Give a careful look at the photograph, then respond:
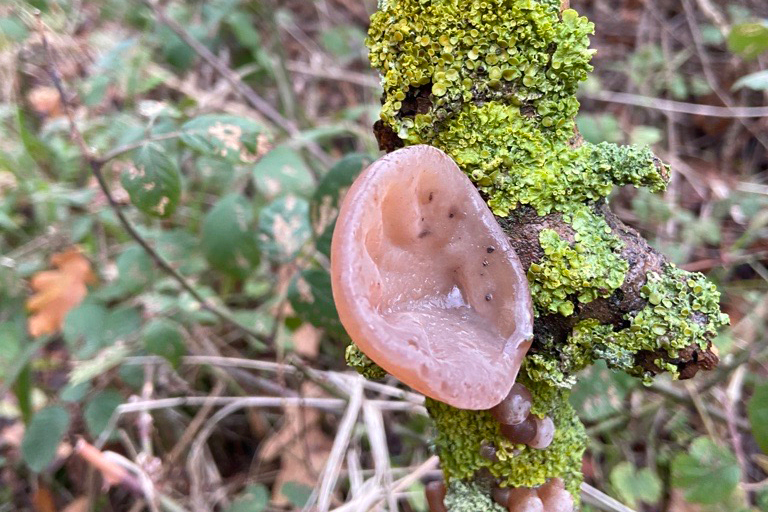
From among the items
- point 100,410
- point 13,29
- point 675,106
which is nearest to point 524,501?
point 100,410

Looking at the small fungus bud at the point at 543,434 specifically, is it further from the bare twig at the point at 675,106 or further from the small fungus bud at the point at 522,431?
the bare twig at the point at 675,106

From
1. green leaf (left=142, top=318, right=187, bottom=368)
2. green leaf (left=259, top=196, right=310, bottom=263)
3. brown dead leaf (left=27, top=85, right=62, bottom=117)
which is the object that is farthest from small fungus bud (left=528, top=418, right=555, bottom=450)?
brown dead leaf (left=27, top=85, right=62, bottom=117)

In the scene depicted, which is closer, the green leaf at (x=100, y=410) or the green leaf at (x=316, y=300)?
the green leaf at (x=316, y=300)

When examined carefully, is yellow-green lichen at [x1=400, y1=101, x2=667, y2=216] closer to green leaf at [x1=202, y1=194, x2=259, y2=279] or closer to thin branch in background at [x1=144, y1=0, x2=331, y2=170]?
green leaf at [x1=202, y1=194, x2=259, y2=279]

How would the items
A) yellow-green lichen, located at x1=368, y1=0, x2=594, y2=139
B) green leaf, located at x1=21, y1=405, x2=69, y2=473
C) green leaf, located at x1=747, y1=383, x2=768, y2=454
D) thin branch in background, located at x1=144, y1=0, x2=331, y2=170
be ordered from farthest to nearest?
thin branch in background, located at x1=144, y1=0, x2=331, y2=170 < green leaf, located at x1=21, y1=405, x2=69, y2=473 < green leaf, located at x1=747, y1=383, x2=768, y2=454 < yellow-green lichen, located at x1=368, y1=0, x2=594, y2=139

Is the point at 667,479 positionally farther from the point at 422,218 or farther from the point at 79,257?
the point at 79,257

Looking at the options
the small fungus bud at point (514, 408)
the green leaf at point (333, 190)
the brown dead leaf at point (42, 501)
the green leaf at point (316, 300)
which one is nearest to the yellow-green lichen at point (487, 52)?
the small fungus bud at point (514, 408)
